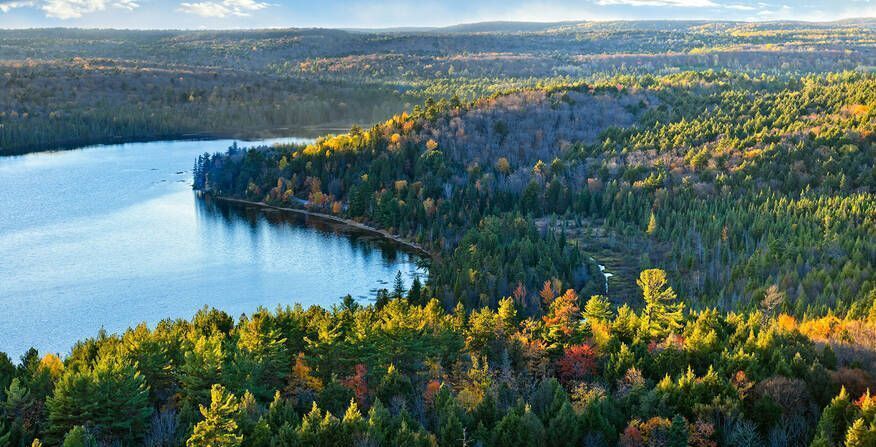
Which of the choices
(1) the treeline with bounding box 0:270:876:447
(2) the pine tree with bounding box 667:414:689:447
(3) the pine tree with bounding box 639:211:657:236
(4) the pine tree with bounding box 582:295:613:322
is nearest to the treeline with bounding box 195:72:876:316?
(3) the pine tree with bounding box 639:211:657:236

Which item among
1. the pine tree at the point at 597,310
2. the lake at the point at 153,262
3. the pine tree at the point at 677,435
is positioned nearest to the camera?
the pine tree at the point at 677,435

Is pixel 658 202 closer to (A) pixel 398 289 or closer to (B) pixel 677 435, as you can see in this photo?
(A) pixel 398 289

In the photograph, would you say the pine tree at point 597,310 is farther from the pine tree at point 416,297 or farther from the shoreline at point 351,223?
the shoreline at point 351,223

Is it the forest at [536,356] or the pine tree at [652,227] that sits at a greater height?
the forest at [536,356]

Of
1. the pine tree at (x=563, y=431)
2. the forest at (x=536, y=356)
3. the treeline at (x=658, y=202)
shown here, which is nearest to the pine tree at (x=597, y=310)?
the forest at (x=536, y=356)

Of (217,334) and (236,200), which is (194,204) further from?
(217,334)

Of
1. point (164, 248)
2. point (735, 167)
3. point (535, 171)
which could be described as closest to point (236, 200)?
point (164, 248)
